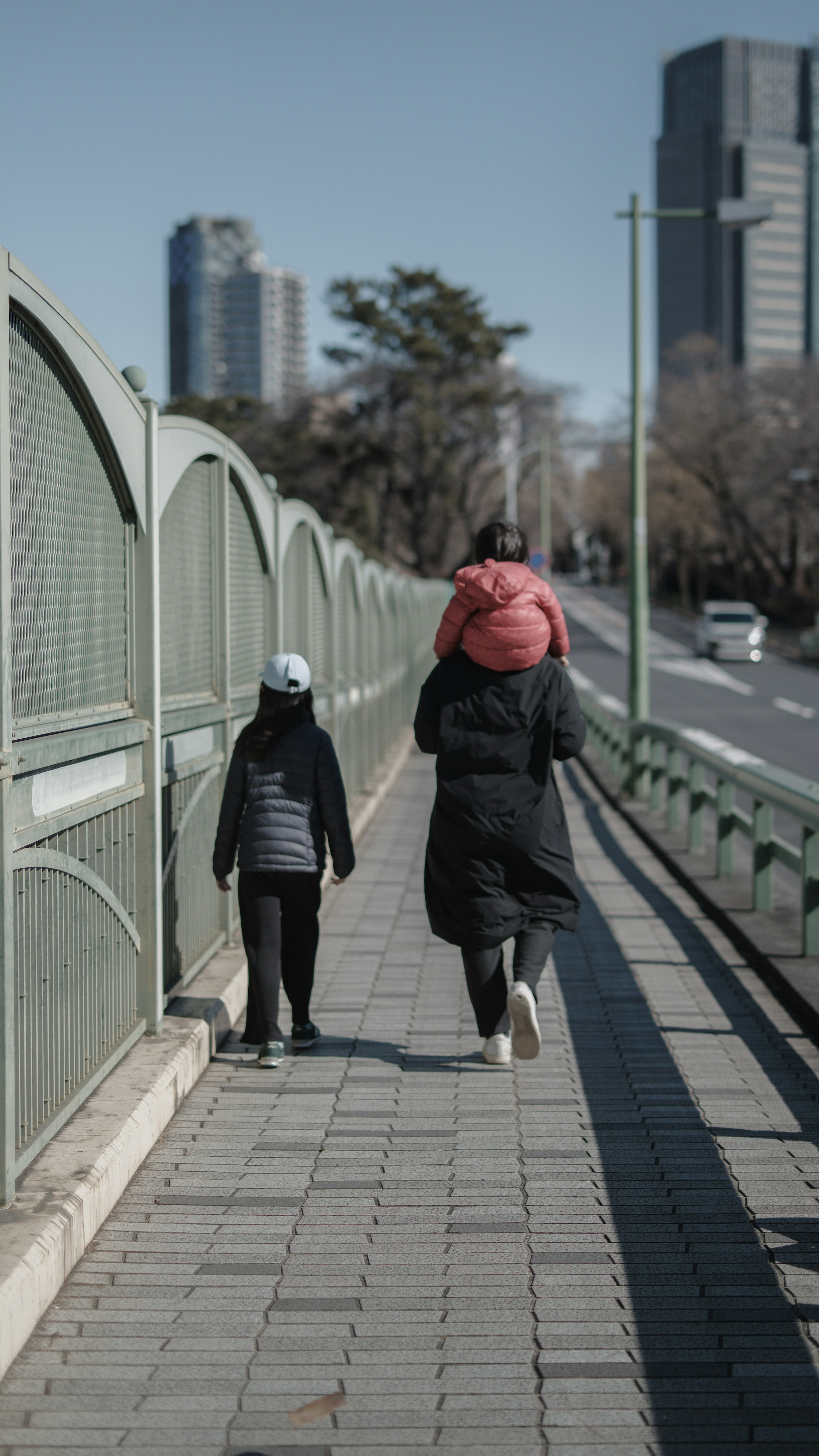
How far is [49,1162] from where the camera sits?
12.3 ft

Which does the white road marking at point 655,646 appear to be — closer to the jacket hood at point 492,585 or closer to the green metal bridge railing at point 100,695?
the green metal bridge railing at point 100,695

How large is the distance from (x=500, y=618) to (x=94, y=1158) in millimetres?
2156

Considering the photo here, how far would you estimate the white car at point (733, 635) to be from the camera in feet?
176

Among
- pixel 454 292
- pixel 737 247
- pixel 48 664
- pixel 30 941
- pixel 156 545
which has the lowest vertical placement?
pixel 30 941

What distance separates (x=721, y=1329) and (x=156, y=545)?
305cm

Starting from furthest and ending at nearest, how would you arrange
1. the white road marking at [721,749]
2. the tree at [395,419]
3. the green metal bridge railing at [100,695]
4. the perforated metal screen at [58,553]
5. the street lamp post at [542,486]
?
1. the tree at [395,419]
2. the street lamp post at [542,486]
3. the white road marking at [721,749]
4. the perforated metal screen at [58,553]
5. the green metal bridge railing at [100,695]

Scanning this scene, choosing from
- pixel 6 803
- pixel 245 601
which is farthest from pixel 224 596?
pixel 6 803

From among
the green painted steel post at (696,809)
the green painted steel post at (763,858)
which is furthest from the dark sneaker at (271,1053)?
the green painted steel post at (696,809)

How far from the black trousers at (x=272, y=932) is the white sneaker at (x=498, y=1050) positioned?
686mm

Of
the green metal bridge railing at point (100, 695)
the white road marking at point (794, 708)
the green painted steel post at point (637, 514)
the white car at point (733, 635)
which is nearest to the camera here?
the green metal bridge railing at point (100, 695)

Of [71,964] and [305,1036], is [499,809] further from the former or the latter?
[71,964]

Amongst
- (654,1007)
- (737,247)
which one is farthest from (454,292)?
(737,247)

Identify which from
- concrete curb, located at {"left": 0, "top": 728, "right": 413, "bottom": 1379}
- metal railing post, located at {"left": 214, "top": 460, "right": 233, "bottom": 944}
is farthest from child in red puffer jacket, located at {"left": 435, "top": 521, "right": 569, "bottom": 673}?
metal railing post, located at {"left": 214, "top": 460, "right": 233, "bottom": 944}

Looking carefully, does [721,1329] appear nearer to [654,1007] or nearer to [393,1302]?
[393,1302]
